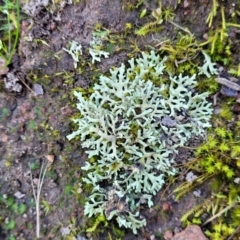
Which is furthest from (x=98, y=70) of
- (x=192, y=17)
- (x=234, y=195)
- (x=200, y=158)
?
(x=234, y=195)

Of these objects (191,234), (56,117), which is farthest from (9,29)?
(191,234)

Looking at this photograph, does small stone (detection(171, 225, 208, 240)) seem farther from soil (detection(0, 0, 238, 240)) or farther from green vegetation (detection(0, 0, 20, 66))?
green vegetation (detection(0, 0, 20, 66))

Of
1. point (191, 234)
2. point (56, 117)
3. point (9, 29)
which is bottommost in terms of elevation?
point (191, 234)

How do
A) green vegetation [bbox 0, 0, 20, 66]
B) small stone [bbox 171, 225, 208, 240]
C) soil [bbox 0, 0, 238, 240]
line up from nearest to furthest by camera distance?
small stone [bbox 171, 225, 208, 240]
soil [bbox 0, 0, 238, 240]
green vegetation [bbox 0, 0, 20, 66]

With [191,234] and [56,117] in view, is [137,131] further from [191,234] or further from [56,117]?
[191,234]

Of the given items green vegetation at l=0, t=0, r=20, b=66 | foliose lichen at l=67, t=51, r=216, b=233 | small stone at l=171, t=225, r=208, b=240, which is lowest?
small stone at l=171, t=225, r=208, b=240

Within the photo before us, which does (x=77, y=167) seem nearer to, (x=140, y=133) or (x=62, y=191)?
(x=62, y=191)

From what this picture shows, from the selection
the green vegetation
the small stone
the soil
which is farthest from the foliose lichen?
the green vegetation
